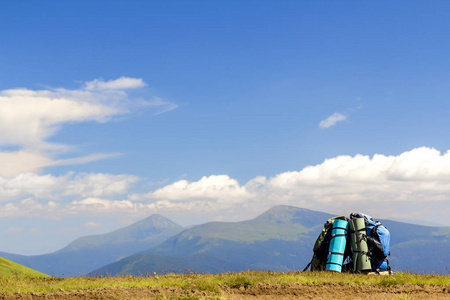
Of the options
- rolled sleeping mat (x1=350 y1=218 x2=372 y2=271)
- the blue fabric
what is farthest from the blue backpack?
rolled sleeping mat (x1=350 y1=218 x2=372 y2=271)

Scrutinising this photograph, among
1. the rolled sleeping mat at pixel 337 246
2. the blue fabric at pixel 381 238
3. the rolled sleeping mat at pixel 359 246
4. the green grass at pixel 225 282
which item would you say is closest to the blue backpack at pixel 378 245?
the blue fabric at pixel 381 238

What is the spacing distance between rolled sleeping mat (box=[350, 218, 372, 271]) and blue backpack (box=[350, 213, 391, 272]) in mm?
248

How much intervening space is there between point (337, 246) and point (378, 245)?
1.92 m

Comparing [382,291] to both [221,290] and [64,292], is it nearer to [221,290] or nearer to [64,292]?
[221,290]

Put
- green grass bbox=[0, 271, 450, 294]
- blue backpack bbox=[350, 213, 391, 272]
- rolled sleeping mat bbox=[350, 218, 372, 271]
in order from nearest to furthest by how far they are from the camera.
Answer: green grass bbox=[0, 271, 450, 294]
rolled sleeping mat bbox=[350, 218, 372, 271]
blue backpack bbox=[350, 213, 391, 272]

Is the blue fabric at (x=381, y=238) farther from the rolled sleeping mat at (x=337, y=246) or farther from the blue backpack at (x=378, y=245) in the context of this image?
the rolled sleeping mat at (x=337, y=246)

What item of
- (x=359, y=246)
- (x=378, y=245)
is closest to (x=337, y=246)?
(x=359, y=246)

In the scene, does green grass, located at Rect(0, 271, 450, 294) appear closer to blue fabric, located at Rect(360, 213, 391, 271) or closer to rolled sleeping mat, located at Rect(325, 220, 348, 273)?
rolled sleeping mat, located at Rect(325, 220, 348, 273)

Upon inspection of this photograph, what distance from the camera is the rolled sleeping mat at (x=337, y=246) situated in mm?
19609

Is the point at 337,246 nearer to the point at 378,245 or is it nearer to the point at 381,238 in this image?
the point at 378,245

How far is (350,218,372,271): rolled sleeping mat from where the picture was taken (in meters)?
19.5

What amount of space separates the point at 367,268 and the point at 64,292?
43.6ft

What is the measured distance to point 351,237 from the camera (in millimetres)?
20359

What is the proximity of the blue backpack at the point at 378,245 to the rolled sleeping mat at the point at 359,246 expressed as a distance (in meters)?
0.25
